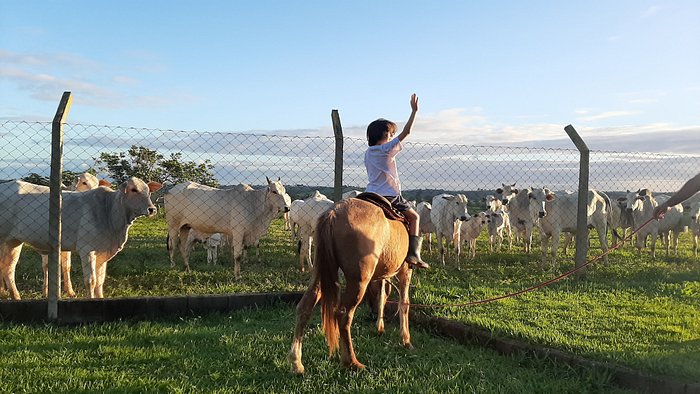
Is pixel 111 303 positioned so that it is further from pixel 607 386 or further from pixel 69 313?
pixel 607 386

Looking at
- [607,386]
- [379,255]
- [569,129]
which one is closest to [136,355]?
[379,255]

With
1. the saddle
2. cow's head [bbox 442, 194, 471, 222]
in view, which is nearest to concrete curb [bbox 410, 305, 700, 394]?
the saddle

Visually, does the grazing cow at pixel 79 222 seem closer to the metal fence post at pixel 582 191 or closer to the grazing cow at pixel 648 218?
the metal fence post at pixel 582 191

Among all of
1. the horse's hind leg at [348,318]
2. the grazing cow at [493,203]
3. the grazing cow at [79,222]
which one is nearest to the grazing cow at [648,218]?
the grazing cow at [493,203]

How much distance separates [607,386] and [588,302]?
3.48m

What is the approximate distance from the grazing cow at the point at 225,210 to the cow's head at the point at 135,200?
345 centimetres

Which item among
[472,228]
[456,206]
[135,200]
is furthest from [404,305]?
[472,228]

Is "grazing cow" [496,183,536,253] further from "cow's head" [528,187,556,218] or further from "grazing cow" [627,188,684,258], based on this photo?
"grazing cow" [627,188,684,258]

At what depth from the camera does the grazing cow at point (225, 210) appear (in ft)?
40.6

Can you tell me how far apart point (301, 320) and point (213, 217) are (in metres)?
7.82

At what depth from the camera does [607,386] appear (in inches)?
190

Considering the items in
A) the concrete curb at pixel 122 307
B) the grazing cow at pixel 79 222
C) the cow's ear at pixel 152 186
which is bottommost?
the concrete curb at pixel 122 307

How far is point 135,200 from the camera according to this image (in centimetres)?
857

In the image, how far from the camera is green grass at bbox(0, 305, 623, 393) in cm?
466
